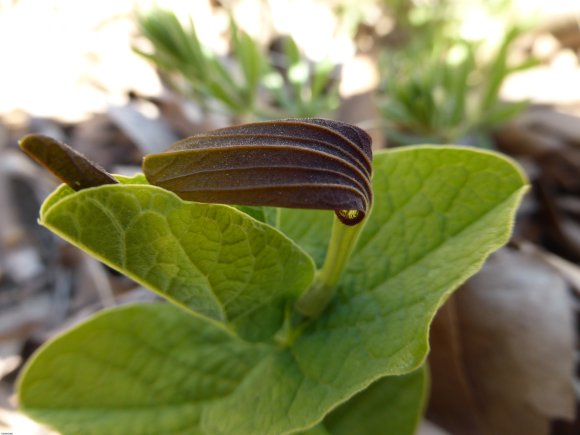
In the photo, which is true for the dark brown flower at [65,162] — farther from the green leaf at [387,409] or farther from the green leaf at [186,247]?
the green leaf at [387,409]

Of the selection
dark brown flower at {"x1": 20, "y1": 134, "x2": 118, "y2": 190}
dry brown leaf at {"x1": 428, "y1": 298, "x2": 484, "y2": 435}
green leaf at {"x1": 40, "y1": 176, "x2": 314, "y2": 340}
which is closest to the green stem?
green leaf at {"x1": 40, "y1": 176, "x2": 314, "y2": 340}

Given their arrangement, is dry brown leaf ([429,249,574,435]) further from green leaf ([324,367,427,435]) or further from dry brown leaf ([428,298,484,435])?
green leaf ([324,367,427,435])

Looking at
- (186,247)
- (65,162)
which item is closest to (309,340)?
(186,247)

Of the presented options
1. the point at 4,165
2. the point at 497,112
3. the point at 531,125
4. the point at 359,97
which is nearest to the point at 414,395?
the point at 497,112

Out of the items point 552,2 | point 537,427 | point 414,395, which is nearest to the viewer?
point 414,395

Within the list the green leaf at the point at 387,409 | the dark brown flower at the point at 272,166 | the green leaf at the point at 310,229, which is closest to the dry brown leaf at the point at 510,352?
the green leaf at the point at 387,409

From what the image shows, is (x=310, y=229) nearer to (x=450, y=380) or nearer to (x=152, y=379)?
(x=152, y=379)

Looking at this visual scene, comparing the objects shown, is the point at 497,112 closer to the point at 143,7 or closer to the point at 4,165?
the point at 143,7
